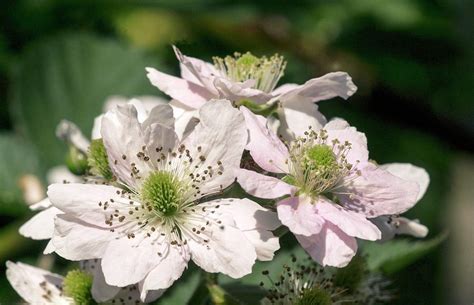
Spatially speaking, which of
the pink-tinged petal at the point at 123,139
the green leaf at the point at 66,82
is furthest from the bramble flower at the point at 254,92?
the green leaf at the point at 66,82

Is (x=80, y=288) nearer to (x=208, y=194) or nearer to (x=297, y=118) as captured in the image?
(x=208, y=194)

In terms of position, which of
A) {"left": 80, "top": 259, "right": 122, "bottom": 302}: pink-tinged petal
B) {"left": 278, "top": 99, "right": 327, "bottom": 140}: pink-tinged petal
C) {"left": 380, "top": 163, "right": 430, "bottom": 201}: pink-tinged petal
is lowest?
{"left": 80, "top": 259, "right": 122, "bottom": 302}: pink-tinged petal

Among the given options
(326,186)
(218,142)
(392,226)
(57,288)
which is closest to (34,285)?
(57,288)

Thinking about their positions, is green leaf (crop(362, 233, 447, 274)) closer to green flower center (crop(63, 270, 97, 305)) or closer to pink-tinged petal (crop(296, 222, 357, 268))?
pink-tinged petal (crop(296, 222, 357, 268))

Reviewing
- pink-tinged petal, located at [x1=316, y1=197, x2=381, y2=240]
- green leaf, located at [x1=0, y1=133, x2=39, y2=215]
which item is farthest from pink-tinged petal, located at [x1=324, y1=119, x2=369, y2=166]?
green leaf, located at [x1=0, y1=133, x2=39, y2=215]

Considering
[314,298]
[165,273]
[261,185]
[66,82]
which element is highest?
[261,185]

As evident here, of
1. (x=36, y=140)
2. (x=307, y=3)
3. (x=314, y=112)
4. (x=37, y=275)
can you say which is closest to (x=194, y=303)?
(x=37, y=275)
